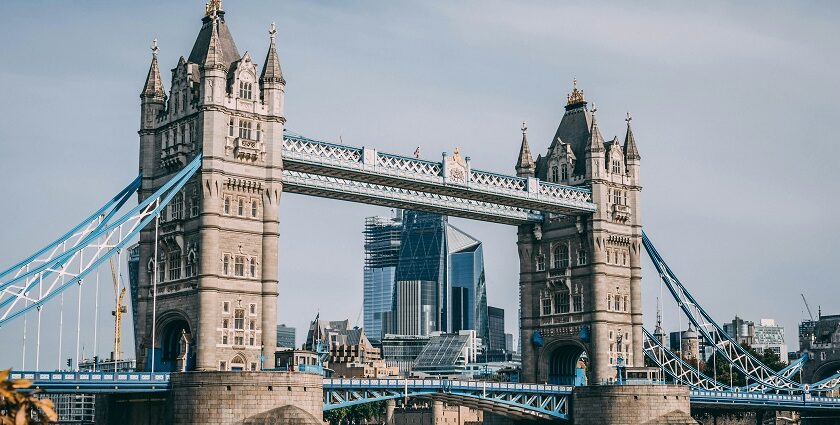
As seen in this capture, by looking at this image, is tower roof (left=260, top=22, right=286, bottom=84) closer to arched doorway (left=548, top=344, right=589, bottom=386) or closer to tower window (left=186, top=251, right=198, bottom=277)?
tower window (left=186, top=251, right=198, bottom=277)

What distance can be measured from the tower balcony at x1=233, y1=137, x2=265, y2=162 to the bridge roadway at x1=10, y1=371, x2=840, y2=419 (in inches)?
620

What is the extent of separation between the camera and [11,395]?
1862 cm

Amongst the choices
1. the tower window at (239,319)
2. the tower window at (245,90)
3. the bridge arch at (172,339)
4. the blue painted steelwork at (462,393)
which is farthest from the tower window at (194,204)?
the blue painted steelwork at (462,393)

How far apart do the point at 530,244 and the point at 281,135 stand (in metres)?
34.0

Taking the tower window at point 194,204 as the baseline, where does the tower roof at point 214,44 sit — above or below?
above

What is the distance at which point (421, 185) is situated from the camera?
92.2 m

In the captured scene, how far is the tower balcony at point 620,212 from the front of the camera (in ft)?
348

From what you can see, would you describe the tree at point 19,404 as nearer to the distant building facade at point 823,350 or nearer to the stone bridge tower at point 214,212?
the stone bridge tower at point 214,212

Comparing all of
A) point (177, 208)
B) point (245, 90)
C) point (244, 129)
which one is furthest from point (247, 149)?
point (177, 208)

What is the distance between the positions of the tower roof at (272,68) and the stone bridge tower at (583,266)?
3280 centimetres

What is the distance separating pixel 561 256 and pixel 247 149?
3707cm

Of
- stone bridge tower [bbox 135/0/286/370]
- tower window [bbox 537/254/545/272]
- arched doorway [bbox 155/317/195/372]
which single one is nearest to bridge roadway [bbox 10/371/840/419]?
arched doorway [bbox 155/317/195/372]

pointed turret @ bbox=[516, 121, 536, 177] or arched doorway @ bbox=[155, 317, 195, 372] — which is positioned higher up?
pointed turret @ bbox=[516, 121, 536, 177]

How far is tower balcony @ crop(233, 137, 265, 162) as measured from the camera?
8044cm
